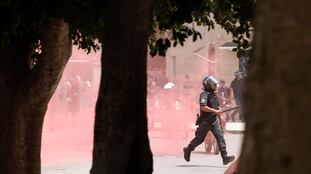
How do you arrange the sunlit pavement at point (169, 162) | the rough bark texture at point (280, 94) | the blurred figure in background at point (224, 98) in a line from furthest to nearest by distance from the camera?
the blurred figure in background at point (224, 98) → the sunlit pavement at point (169, 162) → the rough bark texture at point (280, 94)

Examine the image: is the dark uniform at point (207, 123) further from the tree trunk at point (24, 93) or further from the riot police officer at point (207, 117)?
the tree trunk at point (24, 93)

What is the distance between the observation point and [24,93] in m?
8.92

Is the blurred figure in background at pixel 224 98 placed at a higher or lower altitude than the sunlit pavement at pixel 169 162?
higher

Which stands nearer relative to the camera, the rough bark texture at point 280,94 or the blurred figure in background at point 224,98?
the rough bark texture at point 280,94

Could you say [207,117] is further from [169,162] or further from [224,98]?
[224,98]

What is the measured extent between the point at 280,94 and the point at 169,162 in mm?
14962

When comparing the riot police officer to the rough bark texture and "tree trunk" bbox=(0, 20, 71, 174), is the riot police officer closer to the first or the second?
"tree trunk" bbox=(0, 20, 71, 174)

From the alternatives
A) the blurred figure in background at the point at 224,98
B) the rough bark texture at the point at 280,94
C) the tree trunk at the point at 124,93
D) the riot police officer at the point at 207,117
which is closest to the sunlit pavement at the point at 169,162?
the riot police officer at the point at 207,117

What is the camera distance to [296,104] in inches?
85.6

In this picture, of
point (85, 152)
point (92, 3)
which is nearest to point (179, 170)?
point (85, 152)

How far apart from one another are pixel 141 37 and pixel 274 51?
375 centimetres

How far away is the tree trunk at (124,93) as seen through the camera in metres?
5.91

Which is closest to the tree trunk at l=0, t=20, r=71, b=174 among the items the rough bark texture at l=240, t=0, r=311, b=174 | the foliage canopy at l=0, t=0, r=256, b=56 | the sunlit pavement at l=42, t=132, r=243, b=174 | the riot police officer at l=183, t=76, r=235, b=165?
the foliage canopy at l=0, t=0, r=256, b=56

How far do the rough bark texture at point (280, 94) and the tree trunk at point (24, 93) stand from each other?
6.47m
